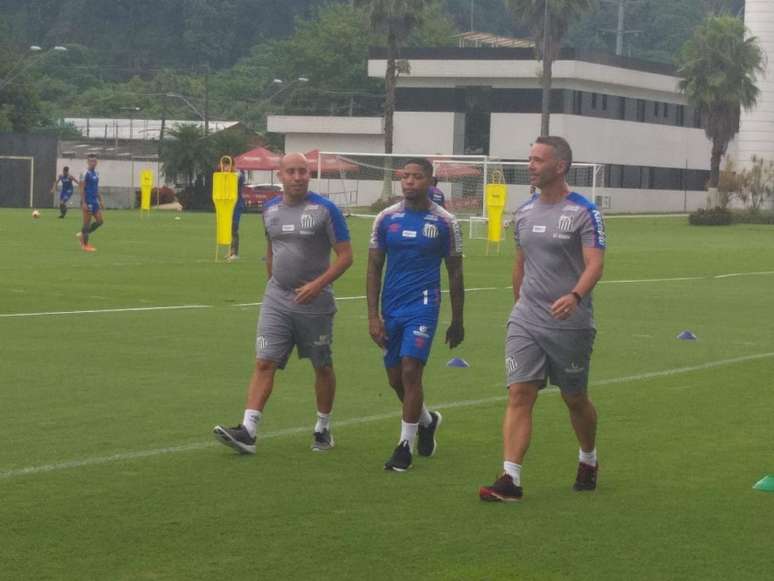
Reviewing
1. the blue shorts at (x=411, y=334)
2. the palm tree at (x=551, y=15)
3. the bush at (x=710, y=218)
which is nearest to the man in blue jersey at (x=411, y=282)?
the blue shorts at (x=411, y=334)

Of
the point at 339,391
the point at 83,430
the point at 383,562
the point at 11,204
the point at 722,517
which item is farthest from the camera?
the point at 11,204

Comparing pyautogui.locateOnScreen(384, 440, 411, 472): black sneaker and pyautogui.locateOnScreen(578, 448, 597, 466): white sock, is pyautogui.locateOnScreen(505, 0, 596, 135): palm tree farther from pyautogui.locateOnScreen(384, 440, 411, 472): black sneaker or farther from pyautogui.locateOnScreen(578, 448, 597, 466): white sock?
pyautogui.locateOnScreen(578, 448, 597, 466): white sock

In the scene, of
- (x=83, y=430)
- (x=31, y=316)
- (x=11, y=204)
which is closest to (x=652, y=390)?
(x=83, y=430)

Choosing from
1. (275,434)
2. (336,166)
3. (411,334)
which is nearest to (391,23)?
(336,166)

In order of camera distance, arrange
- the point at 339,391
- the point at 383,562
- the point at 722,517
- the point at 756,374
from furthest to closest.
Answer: the point at 756,374, the point at 339,391, the point at 722,517, the point at 383,562

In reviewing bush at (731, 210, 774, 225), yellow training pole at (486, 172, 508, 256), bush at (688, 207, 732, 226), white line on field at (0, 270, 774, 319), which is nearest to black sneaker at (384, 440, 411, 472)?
white line on field at (0, 270, 774, 319)

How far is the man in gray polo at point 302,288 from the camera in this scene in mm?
10250

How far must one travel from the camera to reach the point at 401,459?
9.65 m

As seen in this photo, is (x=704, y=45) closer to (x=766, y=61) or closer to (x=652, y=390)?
(x=766, y=61)

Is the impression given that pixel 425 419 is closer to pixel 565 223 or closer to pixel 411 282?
pixel 411 282

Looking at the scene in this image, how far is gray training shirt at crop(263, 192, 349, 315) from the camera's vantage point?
10352mm

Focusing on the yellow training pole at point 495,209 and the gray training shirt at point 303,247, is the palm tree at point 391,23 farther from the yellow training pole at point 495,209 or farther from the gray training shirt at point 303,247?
the gray training shirt at point 303,247

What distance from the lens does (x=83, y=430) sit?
10.9 metres

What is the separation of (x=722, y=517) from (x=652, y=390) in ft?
17.1
